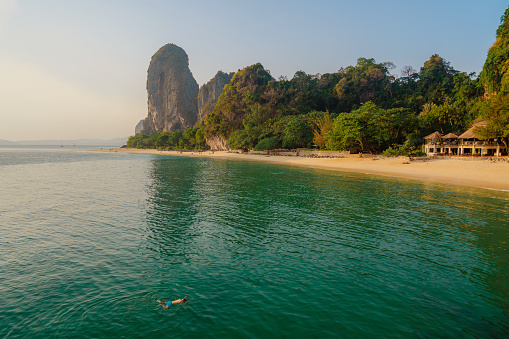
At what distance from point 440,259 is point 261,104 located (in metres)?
123

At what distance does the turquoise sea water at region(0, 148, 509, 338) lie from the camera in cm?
864

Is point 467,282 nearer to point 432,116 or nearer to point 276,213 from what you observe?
point 276,213

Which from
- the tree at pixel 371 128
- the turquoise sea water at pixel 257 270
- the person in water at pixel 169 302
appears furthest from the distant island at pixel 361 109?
the person in water at pixel 169 302

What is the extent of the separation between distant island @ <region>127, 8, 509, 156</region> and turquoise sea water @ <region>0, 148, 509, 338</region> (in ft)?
139

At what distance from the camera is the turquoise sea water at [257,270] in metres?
8.64

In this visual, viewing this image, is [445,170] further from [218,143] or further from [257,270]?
[218,143]

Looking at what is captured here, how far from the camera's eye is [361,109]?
229 ft

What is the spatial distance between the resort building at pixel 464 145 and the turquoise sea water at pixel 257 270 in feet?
118

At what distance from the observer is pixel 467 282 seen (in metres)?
11.2

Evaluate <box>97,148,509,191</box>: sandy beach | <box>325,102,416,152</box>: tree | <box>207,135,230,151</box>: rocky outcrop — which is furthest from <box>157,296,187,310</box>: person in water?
<box>207,135,230,151</box>: rocky outcrop

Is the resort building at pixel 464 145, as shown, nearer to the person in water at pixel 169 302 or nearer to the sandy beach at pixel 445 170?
the sandy beach at pixel 445 170

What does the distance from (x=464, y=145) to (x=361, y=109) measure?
22.7 meters

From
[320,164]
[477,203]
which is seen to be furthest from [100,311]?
[320,164]

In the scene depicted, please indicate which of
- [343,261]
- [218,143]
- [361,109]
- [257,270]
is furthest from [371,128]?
[218,143]
